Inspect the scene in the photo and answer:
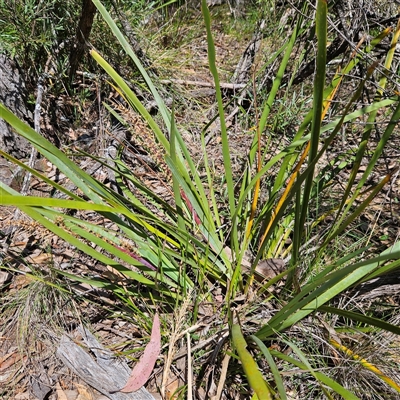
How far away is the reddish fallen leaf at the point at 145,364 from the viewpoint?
1.12m

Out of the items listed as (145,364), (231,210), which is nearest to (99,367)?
(145,364)

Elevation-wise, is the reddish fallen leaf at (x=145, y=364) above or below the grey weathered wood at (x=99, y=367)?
above

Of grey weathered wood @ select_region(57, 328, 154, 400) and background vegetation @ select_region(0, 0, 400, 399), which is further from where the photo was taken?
grey weathered wood @ select_region(57, 328, 154, 400)

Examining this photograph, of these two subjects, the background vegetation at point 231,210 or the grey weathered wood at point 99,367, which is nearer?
the background vegetation at point 231,210

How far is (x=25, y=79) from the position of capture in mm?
2123

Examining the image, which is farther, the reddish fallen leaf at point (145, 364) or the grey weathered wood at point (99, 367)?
the grey weathered wood at point (99, 367)

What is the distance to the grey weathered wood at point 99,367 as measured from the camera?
1.23 m

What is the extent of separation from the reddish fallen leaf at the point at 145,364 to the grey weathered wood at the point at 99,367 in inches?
3.5

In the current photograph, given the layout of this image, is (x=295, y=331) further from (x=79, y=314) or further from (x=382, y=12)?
(x=382, y=12)

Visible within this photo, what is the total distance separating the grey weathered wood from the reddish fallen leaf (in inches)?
3.5

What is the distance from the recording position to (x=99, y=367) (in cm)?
127

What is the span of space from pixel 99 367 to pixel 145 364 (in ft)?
0.75

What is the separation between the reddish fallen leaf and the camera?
1.12 meters

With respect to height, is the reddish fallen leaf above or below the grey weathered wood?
above
